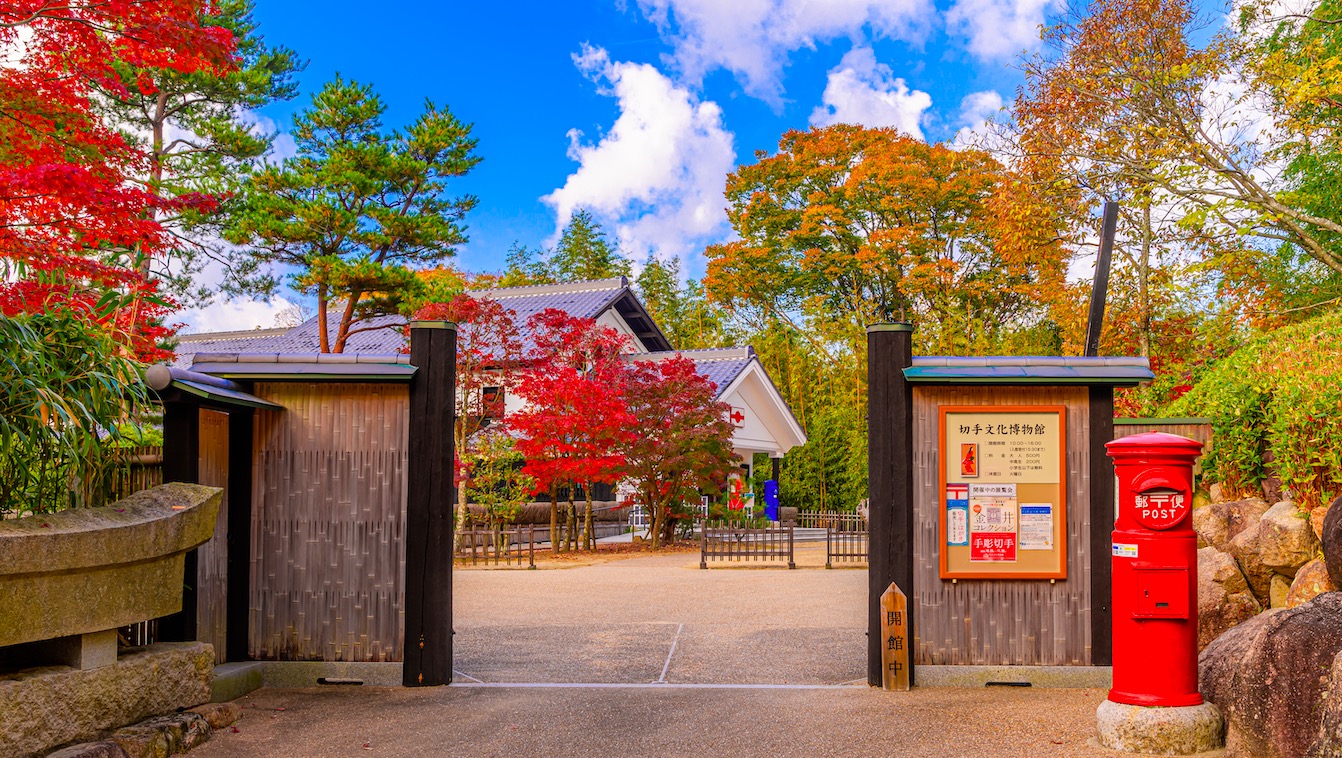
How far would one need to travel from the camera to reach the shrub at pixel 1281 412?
8.92 m

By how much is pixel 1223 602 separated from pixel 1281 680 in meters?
3.74

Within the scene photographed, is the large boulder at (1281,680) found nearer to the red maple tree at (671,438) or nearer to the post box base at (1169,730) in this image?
the post box base at (1169,730)

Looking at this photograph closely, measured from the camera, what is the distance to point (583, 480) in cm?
2002

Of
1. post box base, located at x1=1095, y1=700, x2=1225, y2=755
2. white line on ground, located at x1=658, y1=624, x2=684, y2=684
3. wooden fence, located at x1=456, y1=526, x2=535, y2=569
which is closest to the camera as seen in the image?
post box base, located at x1=1095, y1=700, x2=1225, y2=755

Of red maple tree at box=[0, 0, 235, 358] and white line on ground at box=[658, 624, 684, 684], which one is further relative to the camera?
red maple tree at box=[0, 0, 235, 358]

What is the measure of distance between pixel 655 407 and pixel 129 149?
12.5 m

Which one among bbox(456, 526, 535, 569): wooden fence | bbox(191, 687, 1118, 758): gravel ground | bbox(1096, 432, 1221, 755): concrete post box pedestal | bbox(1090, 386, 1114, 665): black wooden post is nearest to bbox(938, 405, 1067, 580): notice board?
bbox(1090, 386, 1114, 665): black wooden post

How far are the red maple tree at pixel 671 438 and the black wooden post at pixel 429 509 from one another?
13067 mm

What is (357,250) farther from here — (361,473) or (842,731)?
(842,731)

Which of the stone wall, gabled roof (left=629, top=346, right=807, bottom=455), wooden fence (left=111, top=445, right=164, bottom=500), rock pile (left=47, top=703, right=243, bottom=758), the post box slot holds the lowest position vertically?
rock pile (left=47, top=703, right=243, bottom=758)

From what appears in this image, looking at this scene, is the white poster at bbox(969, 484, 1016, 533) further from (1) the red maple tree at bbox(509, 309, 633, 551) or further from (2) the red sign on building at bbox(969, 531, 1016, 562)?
(1) the red maple tree at bbox(509, 309, 633, 551)

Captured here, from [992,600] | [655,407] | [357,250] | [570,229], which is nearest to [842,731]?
[992,600]

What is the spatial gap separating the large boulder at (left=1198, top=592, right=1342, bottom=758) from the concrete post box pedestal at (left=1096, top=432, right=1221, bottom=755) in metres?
0.19

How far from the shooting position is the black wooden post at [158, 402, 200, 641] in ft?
22.1
